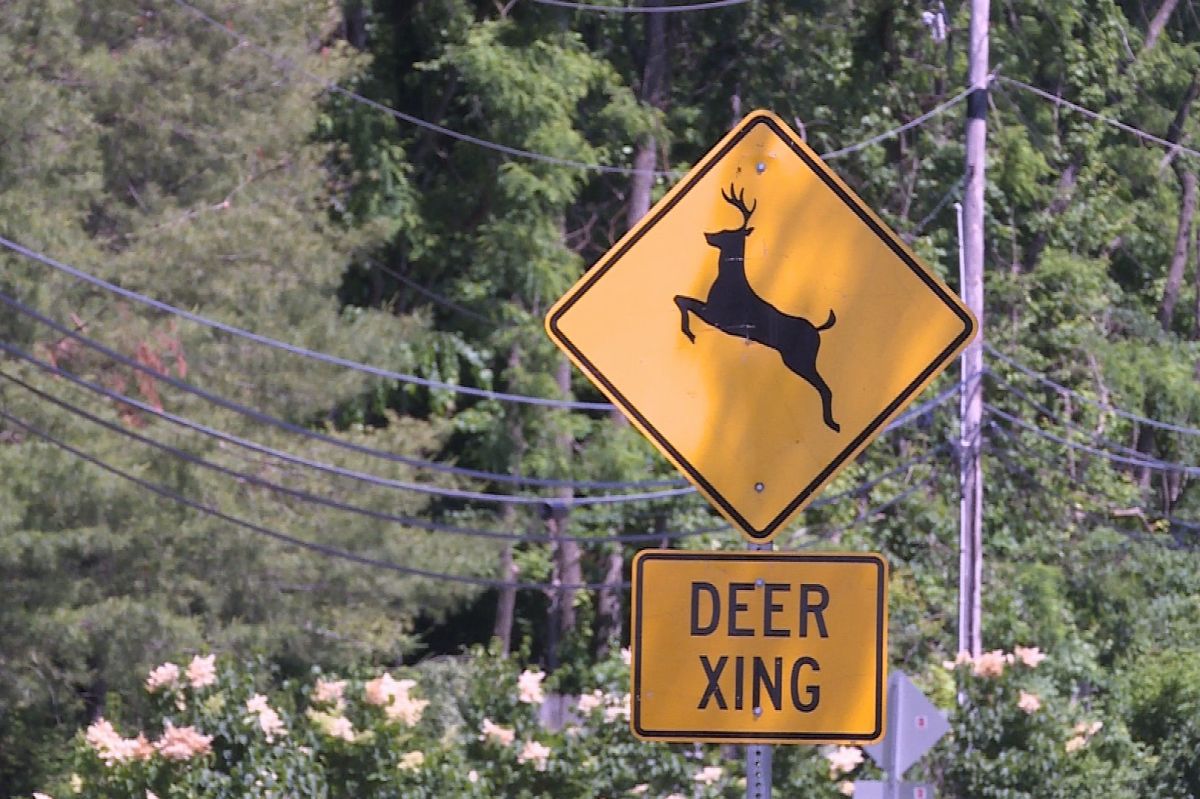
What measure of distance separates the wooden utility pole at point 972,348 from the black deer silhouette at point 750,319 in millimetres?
13753


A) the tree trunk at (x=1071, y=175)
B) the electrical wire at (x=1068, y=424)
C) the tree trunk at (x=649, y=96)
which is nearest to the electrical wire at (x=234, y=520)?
the electrical wire at (x=1068, y=424)

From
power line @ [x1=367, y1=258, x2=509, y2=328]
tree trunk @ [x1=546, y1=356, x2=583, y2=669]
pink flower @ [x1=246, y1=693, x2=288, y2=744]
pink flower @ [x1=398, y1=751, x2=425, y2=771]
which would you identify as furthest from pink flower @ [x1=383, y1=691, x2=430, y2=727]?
power line @ [x1=367, y1=258, x2=509, y2=328]

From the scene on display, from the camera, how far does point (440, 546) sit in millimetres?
20250

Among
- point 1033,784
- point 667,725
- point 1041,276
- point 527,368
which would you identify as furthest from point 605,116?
point 667,725

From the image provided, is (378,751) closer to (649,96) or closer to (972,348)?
(972,348)

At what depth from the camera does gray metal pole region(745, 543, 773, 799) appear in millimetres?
4195

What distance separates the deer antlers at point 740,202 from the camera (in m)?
4.37

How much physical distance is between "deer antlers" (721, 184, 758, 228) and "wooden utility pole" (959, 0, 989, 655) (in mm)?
13712

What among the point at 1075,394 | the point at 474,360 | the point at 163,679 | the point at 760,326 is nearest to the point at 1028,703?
the point at 163,679

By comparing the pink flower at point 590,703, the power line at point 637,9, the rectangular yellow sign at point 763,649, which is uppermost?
the power line at point 637,9

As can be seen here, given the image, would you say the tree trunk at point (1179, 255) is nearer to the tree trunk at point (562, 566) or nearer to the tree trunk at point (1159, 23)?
the tree trunk at point (1159, 23)

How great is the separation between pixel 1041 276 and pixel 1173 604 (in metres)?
4.66

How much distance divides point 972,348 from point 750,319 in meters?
14.1

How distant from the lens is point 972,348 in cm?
1806
